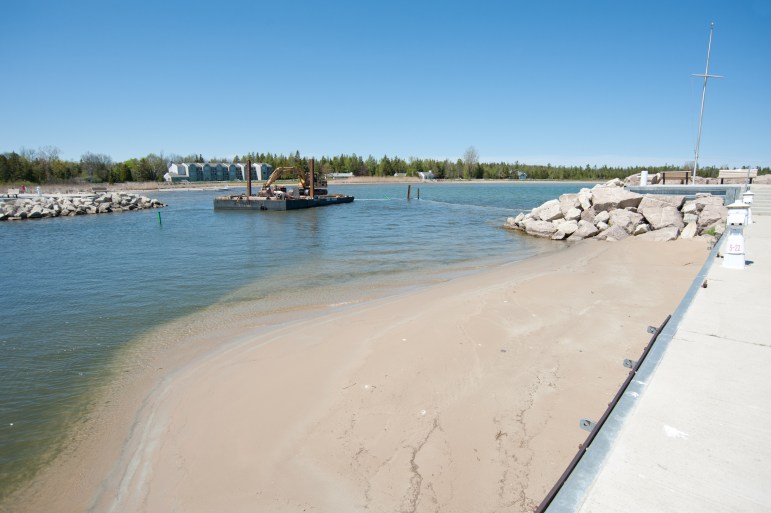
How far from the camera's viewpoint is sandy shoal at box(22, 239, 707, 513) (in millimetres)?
3795

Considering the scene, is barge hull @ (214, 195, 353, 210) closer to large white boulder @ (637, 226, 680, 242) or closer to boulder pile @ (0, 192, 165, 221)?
boulder pile @ (0, 192, 165, 221)

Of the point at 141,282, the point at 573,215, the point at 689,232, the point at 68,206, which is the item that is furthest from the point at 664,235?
the point at 68,206

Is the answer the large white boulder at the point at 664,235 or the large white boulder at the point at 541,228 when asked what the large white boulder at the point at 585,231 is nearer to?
the large white boulder at the point at 541,228

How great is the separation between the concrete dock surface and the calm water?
5752 mm

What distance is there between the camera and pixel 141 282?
511 inches

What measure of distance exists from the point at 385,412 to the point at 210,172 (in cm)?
15922

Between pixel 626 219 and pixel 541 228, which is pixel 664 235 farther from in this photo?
pixel 541 228

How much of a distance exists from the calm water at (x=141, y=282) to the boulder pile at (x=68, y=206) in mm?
12701

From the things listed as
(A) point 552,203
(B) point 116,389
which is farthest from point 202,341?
(A) point 552,203

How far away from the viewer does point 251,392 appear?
5.66 metres

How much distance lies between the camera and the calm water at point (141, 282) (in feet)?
20.0

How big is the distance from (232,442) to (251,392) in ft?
3.52

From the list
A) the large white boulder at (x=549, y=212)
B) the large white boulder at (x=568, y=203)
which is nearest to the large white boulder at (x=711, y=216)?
the large white boulder at (x=568, y=203)

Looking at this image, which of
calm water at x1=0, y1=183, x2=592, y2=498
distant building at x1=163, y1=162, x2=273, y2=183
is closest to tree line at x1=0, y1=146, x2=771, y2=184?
distant building at x1=163, y1=162, x2=273, y2=183
